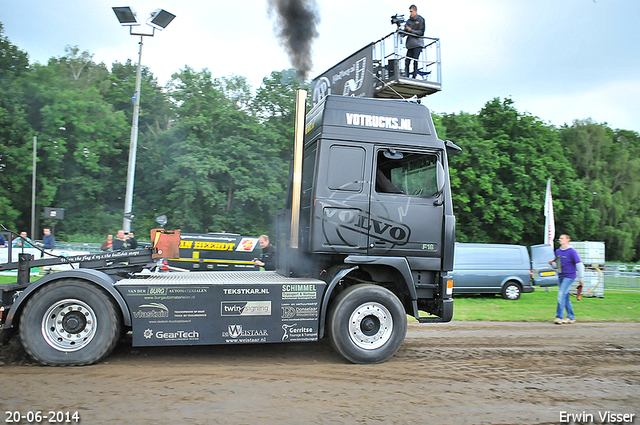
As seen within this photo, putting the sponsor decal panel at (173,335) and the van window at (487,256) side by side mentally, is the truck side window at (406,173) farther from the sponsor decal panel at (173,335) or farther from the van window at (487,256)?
the van window at (487,256)

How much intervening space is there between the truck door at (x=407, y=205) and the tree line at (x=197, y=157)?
22.5 metres

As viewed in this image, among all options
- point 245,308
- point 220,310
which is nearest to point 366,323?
point 245,308

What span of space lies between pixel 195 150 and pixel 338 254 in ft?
84.9

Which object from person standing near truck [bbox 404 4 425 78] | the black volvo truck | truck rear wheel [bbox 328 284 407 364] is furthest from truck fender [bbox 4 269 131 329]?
person standing near truck [bbox 404 4 425 78]

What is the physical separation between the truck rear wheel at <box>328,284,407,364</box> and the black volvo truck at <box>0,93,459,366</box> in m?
0.01

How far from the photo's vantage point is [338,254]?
6762mm

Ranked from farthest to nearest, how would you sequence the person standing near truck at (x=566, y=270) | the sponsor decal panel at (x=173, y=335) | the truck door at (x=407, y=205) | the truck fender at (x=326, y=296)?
1. the person standing near truck at (x=566, y=270)
2. the truck door at (x=407, y=205)
3. the truck fender at (x=326, y=296)
4. the sponsor decal panel at (x=173, y=335)

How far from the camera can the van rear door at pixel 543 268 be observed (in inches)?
767

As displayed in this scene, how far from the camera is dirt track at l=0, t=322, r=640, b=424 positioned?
15.3 feet

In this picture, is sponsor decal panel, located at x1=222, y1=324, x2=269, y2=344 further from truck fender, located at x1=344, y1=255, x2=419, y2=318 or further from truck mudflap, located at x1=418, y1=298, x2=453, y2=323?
truck mudflap, located at x1=418, y1=298, x2=453, y2=323

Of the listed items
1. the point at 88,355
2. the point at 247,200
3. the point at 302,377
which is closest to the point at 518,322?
the point at 302,377

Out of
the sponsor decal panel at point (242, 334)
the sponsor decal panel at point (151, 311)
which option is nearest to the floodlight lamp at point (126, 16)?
the sponsor decal panel at point (151, 311)

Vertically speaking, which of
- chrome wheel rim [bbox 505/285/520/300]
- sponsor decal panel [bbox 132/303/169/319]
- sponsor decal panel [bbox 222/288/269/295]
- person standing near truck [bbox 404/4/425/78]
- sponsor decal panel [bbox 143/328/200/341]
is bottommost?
chrome wheel rim [bbox 505/285/520/300]

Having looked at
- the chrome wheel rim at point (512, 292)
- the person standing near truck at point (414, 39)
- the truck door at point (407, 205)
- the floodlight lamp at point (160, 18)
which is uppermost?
the floodlight lamp at point (160, 18)
